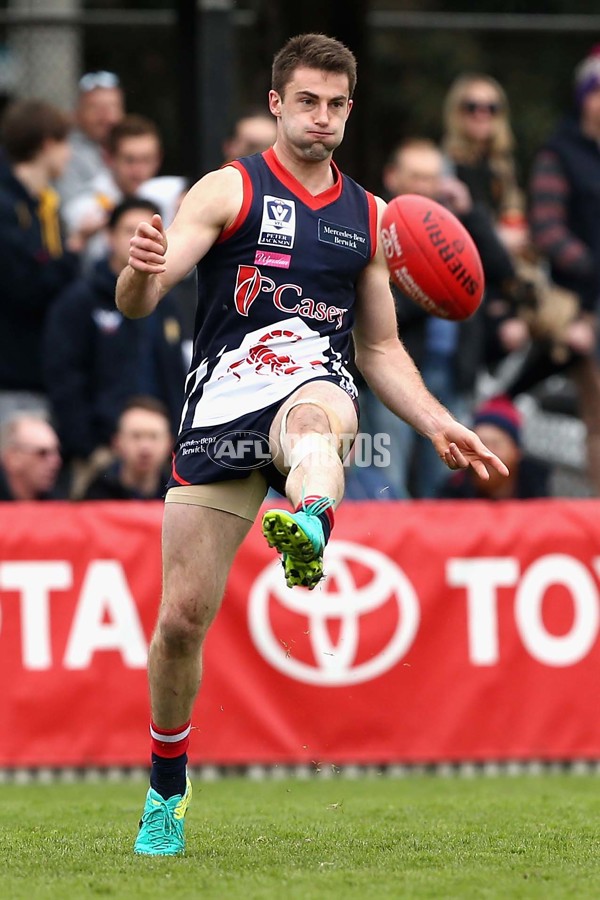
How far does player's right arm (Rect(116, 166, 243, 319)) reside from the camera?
603 centimetres

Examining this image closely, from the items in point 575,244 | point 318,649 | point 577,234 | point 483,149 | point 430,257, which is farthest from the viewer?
point 577,234

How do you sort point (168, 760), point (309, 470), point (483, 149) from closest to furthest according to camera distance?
point (309, 470) → point (168, 760) → point (483, 149)

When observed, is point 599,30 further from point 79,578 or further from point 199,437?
point 199,437

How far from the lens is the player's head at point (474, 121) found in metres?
12.0

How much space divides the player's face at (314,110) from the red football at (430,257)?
0.42m

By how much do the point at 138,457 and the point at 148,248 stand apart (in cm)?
454

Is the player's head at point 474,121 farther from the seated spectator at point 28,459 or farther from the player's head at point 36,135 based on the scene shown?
the seated spectator at point 28,459

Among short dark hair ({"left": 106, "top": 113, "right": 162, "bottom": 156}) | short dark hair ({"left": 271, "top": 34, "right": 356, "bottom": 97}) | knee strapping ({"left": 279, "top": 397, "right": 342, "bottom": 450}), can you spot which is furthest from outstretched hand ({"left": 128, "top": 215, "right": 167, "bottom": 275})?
short dark hair ({"left": 106, "top": 113, "right": 162, "bottom": 156})

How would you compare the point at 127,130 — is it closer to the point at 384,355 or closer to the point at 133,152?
the point at 133,152

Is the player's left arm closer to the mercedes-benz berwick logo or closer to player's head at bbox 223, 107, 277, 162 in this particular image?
the mercedes-benz berwick logo

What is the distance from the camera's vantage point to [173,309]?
1090cm

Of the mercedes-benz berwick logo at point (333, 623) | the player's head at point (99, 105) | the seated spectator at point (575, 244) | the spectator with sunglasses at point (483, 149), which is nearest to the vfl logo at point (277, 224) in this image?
the mercedes-benz berwick logo at point (333, 623)

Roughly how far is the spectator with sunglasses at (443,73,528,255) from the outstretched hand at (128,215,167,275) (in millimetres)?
6300

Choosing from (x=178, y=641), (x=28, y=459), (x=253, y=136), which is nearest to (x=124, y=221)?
(x=253, y=136)
